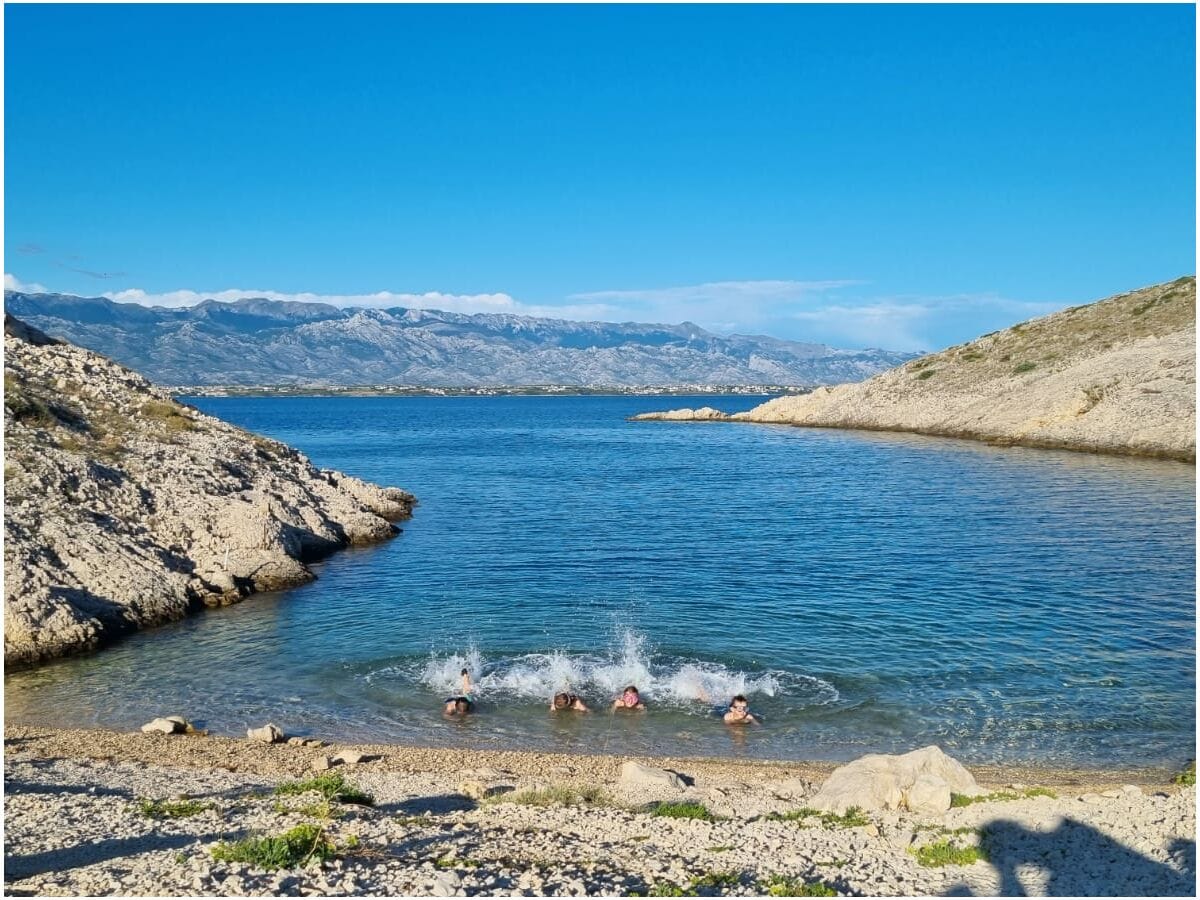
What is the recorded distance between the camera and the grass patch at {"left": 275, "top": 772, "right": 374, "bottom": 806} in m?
15.2

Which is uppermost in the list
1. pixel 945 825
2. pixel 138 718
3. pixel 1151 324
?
pixel 1151 324

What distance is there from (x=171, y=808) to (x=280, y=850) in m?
3.83

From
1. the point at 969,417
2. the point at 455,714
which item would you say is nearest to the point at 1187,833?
the point at 455,714

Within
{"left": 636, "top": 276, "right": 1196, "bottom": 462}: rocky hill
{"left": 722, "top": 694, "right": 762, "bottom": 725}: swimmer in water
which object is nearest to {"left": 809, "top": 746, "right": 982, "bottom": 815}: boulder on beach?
{"left": 722, "top": 694, "right": 762, "bottom": 725}: swimmer in water

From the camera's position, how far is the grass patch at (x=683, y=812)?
47.9 feet

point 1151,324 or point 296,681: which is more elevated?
point 1151,324

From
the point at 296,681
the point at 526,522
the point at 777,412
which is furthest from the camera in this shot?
the point at 777,412

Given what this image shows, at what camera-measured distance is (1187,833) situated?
1316 cm

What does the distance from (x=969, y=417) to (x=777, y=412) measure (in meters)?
45.0

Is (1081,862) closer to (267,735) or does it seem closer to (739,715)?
(739,715)

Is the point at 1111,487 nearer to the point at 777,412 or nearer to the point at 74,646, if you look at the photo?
the point at 74,646

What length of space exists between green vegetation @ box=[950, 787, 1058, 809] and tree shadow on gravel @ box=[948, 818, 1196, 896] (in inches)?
39.2

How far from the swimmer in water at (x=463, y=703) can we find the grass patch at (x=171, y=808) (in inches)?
305

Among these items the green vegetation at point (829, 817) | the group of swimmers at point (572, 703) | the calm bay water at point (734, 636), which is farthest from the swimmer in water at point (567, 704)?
the green vegetation at point (829, 817)
